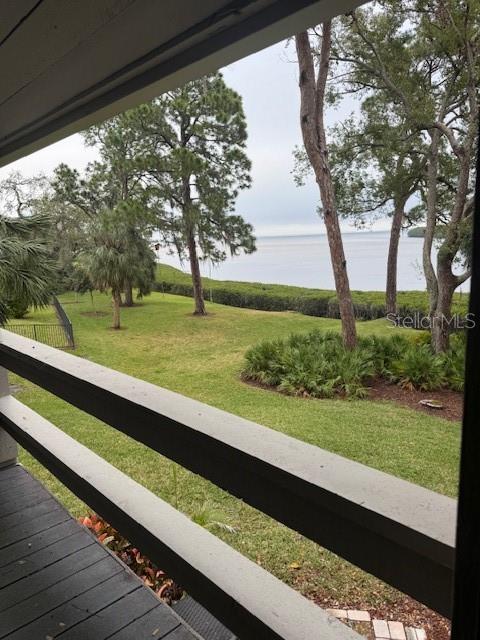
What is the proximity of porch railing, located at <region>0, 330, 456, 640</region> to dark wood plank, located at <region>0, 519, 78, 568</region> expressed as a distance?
18cm

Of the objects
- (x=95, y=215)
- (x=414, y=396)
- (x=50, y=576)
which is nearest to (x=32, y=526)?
(x=50, y=576)

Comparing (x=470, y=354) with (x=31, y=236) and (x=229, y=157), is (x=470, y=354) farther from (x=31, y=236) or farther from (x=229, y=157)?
(x=229, y=157)

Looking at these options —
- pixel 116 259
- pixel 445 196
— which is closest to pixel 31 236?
pixel 445 196

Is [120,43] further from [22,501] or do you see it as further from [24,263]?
[24,263]

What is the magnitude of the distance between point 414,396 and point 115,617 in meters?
3.53

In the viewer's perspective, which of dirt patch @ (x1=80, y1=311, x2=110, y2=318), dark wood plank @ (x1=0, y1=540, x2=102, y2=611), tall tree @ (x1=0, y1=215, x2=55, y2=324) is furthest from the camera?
dirt patch @ (x1=80, y1=311, x2=110, y2=318)

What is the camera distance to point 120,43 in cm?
72

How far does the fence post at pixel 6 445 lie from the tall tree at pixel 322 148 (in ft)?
11.2

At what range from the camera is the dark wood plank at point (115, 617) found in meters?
0.98

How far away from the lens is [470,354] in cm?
30

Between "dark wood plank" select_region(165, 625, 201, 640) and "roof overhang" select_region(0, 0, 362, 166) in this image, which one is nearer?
"roof overhang" select_region(0, 0, 362, 166)

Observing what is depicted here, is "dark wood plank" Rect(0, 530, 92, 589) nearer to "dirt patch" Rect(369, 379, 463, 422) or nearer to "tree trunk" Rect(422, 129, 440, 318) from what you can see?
"dirt patch" Rect(369, 379, 463, 422)

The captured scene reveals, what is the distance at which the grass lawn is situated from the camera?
197 cm

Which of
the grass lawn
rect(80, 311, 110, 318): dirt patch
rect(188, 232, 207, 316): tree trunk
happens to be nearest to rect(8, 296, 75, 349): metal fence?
the grass lawn
